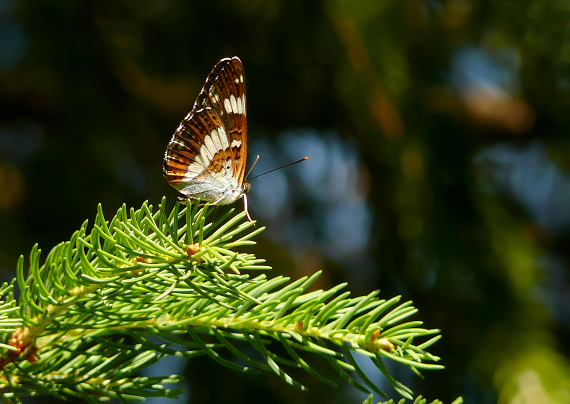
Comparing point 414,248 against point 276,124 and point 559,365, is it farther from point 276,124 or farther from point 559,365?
point 276,124

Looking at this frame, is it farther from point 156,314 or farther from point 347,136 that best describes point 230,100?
point 347,136

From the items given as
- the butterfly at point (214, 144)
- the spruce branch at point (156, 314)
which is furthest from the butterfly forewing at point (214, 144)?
the spruce branch at point (156, 314)

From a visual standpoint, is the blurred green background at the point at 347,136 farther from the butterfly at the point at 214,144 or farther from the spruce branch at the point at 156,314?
the spruce branch at the point at 156,314

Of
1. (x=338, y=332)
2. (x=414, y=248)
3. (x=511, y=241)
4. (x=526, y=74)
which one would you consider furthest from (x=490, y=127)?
(x=338, y=332)

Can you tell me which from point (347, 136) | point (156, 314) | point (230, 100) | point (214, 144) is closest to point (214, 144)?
point (214, 144)

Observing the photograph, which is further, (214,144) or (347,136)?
(347,136)

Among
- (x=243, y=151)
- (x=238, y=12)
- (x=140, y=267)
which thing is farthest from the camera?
(x=238, y=12)
